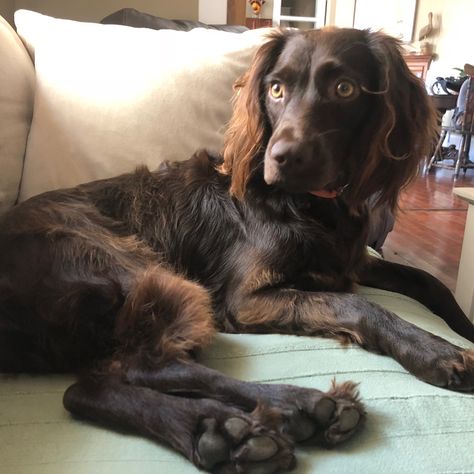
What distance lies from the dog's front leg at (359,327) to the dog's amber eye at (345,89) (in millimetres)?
468

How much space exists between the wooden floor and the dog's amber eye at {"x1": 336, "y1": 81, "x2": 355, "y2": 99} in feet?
3.38

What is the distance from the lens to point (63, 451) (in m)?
0.82

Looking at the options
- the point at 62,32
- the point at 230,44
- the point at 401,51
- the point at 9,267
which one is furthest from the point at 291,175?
the point at 62,32

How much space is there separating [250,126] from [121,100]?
473 millimetres

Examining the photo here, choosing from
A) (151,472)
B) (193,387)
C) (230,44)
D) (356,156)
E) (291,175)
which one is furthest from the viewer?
(230,44)

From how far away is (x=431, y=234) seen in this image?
3738 mm

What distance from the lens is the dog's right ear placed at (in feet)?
4.51

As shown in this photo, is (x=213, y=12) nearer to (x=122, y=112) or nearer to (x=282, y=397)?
(x=122, y=112)

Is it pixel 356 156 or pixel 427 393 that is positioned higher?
pixel 356 156

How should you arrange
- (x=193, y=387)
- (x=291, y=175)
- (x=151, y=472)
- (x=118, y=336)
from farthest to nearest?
(x=291, y=175)
(x=118, y=336)
(x=193, y=387)
(x=151, y=472)

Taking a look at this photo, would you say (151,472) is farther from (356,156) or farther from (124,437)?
(356,156)

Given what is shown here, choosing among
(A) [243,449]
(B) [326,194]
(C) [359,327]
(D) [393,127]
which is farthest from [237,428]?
(D) [393,127]

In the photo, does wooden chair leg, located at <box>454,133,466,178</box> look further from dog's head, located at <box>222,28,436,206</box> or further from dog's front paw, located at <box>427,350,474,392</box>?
dog's front paw, located at <box>427,350,474,392</box>

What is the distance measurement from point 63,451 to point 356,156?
3.00 feet
